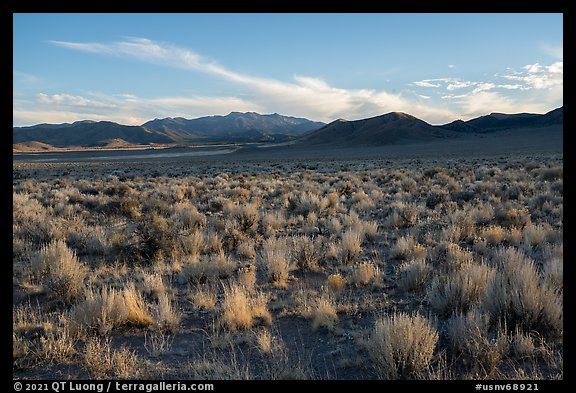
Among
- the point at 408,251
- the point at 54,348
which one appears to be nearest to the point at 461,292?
the point at 408,251

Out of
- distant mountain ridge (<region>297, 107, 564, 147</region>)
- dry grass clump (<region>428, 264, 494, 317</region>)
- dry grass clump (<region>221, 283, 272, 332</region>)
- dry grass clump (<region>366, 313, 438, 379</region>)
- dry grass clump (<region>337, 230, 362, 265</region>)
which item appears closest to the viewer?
dry grass clump (<region>366, 313, 438, 379</region>)

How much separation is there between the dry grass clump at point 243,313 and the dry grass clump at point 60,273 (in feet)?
9.06

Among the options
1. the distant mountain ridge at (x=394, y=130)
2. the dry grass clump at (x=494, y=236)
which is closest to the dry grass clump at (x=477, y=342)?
the dry grass clump at (x=494, y=236)

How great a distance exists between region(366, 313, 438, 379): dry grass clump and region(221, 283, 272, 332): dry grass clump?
1847mm

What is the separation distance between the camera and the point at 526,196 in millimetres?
15117

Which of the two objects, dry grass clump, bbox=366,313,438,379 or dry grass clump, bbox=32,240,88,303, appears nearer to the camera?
dry grass clump, bbox=366,313,438,379

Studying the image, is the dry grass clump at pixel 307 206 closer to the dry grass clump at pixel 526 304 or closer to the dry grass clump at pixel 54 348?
the dry grass clump at pixel 526 304

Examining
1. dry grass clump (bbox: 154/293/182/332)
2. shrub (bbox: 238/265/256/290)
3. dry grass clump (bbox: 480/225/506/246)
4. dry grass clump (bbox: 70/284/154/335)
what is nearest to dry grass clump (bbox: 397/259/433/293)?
shrub (bbox: 238/265/256/290)

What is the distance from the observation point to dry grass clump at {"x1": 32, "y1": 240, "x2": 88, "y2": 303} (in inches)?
257

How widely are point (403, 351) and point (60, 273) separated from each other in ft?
19.3

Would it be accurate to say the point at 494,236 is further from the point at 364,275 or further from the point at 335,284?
the point at 335,284

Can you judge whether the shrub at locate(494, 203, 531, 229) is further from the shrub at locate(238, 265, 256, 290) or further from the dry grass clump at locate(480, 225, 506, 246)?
the shrub at locate(238, 265, 256, 290)

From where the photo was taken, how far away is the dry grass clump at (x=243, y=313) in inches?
212

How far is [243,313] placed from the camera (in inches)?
215
